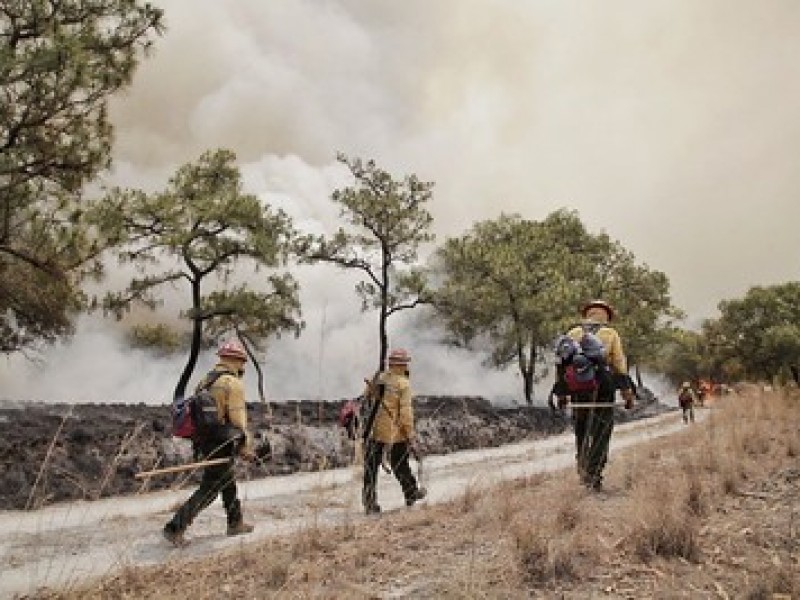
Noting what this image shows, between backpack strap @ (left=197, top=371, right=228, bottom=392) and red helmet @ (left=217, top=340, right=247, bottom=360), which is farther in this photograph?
red helmet @ (left=217, top=340, right=247, bottom=360)

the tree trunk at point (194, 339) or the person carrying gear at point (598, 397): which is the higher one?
the tree trunk at point (194, 339)

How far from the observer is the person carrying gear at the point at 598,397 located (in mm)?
8742

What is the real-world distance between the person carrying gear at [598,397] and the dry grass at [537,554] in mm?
933

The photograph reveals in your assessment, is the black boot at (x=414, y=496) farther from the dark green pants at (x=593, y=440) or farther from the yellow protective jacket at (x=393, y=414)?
the dark green pants at (x=593, y=440)

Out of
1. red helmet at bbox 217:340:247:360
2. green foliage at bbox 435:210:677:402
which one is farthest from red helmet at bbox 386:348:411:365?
green foliage at bbox 435:210:677:402

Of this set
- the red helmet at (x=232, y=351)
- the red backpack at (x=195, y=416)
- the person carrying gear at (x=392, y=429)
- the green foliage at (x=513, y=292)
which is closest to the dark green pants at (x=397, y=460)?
the person carrying gear at (x=392, y=429)

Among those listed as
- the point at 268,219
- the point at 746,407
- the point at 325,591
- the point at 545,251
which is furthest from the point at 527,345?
the point at 325,591

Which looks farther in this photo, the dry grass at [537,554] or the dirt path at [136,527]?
the dirt path at [136,527]

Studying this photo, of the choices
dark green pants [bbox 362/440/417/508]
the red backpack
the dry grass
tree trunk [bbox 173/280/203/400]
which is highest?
tree trunk [bbox 173/280/203/400]

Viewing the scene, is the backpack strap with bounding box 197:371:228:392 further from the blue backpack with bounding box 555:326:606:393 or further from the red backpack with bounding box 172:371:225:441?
the blue backpack with bounding box 555:326:606:393

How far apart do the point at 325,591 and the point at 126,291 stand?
24227 mm

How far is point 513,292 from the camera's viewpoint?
132 feet

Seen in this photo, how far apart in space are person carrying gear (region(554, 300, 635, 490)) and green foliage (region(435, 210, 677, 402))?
24381mm

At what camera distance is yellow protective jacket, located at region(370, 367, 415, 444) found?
9602 mm
